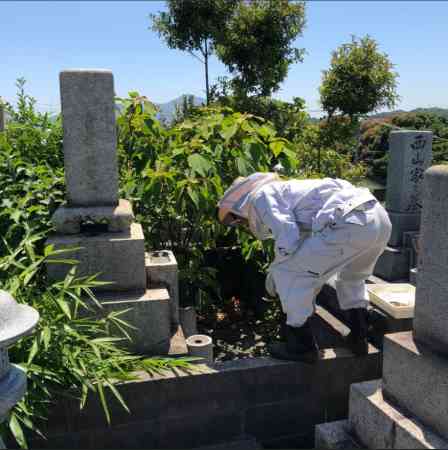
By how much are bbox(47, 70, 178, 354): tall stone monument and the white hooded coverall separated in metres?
0.90

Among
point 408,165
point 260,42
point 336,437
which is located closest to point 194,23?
point 260,42

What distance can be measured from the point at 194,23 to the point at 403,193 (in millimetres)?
11199

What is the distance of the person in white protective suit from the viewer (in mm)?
2730

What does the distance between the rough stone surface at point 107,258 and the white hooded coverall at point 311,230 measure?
0.87 meters

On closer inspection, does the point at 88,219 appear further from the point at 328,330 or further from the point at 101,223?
the point at 328,330

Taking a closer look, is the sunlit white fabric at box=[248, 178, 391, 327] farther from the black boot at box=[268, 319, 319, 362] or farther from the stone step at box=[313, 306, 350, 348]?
Result: the stone step at box=[313, 306, 350, 348]

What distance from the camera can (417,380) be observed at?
2184mm

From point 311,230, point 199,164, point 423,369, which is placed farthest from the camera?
point 199,164

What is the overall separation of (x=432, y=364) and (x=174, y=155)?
261 centimetres

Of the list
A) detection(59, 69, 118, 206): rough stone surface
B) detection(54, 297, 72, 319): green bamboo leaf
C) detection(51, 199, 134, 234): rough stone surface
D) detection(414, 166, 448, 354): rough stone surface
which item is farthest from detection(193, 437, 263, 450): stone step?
detection(59, 69, 118, 206): rough stone surface

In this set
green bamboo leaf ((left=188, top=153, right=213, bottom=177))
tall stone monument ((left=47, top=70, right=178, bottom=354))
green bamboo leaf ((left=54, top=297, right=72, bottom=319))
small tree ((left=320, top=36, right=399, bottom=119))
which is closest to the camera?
green bamboo leaf ((left=54, top=297, right=72, bottom=319))

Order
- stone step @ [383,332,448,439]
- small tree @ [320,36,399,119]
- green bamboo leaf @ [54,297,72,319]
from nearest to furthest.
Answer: stone step @ [383,332,448,439]
green bamboo leaf @ [54,297,72,319]
small tree @ [320,36,399,119]

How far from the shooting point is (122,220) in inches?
133

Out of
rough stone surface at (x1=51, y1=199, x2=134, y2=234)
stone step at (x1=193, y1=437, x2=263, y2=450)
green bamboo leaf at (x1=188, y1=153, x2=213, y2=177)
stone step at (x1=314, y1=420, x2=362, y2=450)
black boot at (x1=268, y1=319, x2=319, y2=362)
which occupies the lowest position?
stone step at (x1=193, y1=437, x2=263, y2=450)
